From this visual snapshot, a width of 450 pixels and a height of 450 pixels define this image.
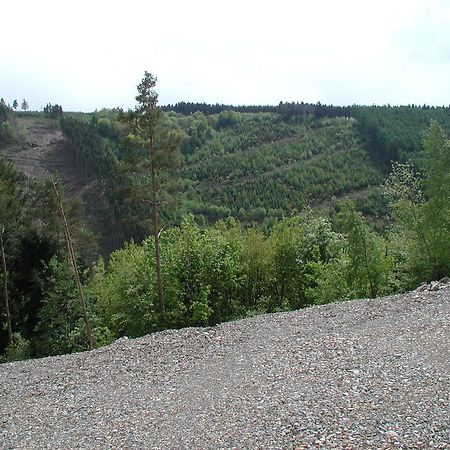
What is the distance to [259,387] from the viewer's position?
13.4 m

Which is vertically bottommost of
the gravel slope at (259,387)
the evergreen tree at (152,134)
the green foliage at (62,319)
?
the green foliage at (62,319)

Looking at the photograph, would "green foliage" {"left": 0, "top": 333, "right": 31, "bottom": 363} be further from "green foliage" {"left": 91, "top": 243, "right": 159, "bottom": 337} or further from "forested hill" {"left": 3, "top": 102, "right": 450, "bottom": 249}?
"forested hill" {"left": 3, "top": 102, "right": 450, "bottom": 249}

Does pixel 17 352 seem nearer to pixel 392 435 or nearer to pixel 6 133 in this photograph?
pixel 392 435

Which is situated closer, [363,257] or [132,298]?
[363,257]

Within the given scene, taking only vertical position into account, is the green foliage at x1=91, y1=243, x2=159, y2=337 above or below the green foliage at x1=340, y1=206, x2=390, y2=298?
below

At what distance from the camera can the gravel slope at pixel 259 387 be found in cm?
1020

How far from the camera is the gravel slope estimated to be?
1020cm

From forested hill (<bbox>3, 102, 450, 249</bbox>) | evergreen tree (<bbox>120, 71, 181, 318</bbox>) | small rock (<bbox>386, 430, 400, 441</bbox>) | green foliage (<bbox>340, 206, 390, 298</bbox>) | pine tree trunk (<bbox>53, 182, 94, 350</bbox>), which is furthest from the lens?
forested hill (<bbox>3, 102, 450, 249</bbox>)

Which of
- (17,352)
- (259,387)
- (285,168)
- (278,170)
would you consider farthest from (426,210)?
(285,168)

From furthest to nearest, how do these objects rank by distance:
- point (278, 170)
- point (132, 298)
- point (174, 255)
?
point (278, 170) → point (174, 255) → point (132, 298)

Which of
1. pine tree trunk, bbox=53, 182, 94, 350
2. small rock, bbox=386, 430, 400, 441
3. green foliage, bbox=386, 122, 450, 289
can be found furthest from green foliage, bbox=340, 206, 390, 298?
small rock, bbox=386, 430, 400, 441

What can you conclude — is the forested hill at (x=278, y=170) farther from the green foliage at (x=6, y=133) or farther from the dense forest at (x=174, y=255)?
the dense forest at (x=174, y=255)

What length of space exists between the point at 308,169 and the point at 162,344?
160 metres

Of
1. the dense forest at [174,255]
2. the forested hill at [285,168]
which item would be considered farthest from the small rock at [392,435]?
the forested hill at [285,168]
